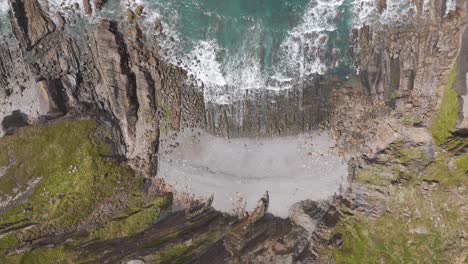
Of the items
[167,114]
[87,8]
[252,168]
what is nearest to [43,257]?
[167,114]

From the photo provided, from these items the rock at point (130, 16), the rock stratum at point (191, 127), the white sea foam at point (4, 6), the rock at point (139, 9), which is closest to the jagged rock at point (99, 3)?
the rock stratum at point (191, 127)

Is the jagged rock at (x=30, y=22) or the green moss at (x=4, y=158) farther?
the jagged rock at (x=30, y=22)

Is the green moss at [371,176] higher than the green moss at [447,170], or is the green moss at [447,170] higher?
the green moss at [447,170]

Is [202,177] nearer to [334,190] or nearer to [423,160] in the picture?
[334,190]

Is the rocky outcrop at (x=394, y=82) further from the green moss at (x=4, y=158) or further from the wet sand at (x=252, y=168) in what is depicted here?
the green moss at (x=4, y=158)

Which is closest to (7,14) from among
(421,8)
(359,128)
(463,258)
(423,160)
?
(359,128)

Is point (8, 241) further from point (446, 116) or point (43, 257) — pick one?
point (446, 116)

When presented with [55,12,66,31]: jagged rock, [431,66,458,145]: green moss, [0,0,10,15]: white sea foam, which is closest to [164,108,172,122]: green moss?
[55,12,66,31]: jagged rock
